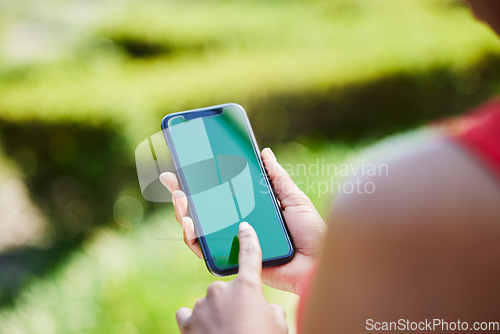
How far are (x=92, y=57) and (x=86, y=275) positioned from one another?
2673 millimetres

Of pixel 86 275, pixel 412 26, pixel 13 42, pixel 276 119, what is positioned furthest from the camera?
pixel 13 42

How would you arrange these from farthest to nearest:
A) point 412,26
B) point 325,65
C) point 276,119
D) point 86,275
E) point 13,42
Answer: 1. point 13,42
2. point 412,26
3. point 325,65
4. point 276,119
5. point 86,275

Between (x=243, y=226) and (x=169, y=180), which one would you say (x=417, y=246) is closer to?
(x=243, y=226)

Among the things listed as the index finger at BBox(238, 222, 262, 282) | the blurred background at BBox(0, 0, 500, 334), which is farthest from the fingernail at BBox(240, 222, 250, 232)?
the blurred background at BBox(0, 0, 500, 334)

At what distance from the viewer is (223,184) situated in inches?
36.5

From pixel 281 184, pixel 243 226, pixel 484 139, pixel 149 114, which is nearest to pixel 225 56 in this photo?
pixel 149 114

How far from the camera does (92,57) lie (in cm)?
417

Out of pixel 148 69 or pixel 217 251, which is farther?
pixel 148 69

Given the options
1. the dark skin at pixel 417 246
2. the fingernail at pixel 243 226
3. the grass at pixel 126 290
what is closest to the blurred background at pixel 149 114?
the grass at pixel 126 290

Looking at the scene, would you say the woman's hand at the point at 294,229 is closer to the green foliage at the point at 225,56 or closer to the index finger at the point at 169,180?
the index finger at the point at 169,180

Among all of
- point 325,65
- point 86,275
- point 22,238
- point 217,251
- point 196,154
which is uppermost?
point 196,154

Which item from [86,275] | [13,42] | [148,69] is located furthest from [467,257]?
[13,42]

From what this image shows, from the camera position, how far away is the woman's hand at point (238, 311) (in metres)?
0.65

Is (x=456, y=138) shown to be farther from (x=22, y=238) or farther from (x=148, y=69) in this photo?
(x=148, y=69)
